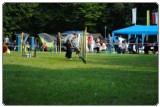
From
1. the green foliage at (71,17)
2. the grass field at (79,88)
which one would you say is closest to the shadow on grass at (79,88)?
the grass field at (79,88)

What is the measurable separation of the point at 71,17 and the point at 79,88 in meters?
30.9

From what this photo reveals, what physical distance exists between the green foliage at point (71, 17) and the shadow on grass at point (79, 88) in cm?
2438

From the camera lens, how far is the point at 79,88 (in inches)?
320

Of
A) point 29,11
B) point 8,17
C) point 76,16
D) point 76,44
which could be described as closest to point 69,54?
point 76,44

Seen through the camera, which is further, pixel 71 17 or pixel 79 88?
pixel 71 17

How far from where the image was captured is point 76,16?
39.3 metres

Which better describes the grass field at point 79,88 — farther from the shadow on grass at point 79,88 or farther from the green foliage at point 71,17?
the green foliage at point 71,17

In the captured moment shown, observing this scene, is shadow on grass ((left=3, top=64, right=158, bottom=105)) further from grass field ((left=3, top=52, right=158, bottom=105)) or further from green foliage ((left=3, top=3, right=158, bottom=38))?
green foliage ((left=3, top=3, right=158, bottom=38))

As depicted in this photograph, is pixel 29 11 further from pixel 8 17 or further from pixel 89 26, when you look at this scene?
pixel 89 26

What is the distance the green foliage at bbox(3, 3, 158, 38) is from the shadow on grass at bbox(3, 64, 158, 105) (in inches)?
960

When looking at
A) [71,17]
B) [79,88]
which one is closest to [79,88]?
[79,88]

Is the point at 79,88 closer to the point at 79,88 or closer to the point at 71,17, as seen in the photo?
the point at 79,88

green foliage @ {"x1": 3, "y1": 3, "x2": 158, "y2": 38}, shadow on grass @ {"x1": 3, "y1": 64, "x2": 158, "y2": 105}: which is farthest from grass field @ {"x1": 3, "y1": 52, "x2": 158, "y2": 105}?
green foliage @ {"x1": 3, "y1": 3, "x2": 158, "y2": 38}

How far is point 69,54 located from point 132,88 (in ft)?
31.4
